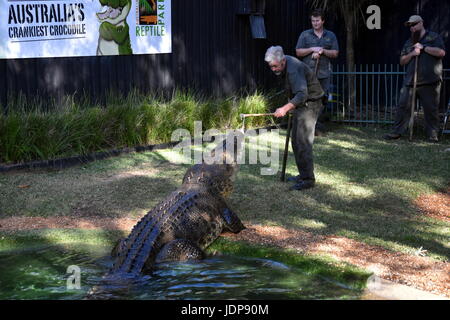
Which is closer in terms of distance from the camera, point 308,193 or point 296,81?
point 296,81

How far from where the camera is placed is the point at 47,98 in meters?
10.5

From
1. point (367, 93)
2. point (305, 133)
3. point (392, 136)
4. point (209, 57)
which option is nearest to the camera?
point (305, 133)

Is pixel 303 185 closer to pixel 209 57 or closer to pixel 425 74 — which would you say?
pixel 425 74

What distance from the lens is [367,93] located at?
13859 mm

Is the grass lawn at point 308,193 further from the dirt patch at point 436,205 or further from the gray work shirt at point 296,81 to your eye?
the gray work shirt at point 296,81

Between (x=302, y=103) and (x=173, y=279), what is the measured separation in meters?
3.20

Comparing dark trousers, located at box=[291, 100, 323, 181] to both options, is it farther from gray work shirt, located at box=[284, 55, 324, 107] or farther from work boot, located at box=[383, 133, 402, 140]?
work boot, located at box=[383, 133, 402, 140]

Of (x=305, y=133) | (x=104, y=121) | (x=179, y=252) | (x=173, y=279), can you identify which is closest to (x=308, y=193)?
(x=305, y=133)

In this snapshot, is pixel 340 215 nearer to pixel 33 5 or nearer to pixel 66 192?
pixel 66 192

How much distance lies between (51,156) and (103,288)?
187 inches

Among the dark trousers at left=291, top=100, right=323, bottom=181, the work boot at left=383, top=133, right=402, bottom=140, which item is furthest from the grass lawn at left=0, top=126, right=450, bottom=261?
the work boot at left=383, top=133, right=402, bottom=140

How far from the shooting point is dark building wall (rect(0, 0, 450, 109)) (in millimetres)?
10516

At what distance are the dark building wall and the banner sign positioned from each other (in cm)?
15
